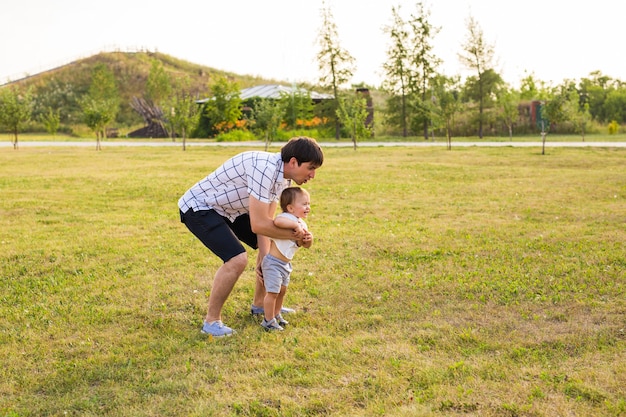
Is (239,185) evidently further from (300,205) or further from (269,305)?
(269,305)

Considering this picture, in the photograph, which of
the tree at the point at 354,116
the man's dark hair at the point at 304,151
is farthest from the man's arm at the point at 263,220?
the tree at the point at 354,116

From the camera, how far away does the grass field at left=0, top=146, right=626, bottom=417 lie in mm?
3979

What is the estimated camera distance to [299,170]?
4.56 m

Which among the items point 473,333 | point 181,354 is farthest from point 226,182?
point 473,333

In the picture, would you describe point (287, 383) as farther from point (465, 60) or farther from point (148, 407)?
point (465, 60)

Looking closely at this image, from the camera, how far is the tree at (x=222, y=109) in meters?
46.4

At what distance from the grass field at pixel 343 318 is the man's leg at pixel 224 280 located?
0.26 meters

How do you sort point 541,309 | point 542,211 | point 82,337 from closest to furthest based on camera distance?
point 82,337, point 541,309, point 542,211

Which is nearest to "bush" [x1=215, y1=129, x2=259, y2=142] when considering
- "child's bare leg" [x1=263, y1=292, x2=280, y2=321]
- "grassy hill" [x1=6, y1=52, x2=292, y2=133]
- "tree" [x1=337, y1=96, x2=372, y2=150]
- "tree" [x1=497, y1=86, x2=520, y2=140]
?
"tree" [x1=337, y1=96, x2=372, y2=150]

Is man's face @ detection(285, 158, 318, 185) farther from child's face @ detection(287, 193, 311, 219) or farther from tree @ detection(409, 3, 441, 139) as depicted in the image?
tree @ detection(409, 3, 441, 139)

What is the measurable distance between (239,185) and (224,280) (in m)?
0.77

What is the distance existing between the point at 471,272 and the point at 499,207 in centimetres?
488

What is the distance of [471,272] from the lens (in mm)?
6883

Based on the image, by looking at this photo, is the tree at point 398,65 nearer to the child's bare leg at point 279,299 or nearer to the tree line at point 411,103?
the tree line at point 411,103
